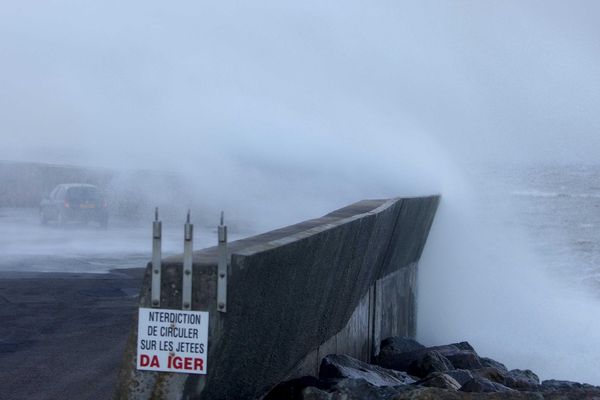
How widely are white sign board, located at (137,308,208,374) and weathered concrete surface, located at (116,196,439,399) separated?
5 cm

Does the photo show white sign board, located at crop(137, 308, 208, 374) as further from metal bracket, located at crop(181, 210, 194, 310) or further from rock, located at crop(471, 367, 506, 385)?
rock, located at crop(471, 367, 506, 385)

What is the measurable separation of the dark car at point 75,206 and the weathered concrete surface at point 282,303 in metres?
20.0

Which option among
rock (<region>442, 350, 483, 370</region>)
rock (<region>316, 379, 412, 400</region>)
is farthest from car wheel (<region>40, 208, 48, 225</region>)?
rock (<region>316, 379, 412, 400</region>)

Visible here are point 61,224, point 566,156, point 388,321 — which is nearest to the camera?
point 388,321

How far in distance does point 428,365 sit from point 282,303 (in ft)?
15.1

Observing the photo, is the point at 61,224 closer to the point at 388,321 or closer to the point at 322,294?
the point at 388,321

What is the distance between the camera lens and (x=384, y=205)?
12094 mm

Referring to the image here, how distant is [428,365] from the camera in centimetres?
1191

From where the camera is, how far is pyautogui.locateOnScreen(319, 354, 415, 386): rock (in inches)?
367

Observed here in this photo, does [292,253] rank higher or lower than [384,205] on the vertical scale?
lower

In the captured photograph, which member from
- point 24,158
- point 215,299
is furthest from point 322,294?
point 24,158

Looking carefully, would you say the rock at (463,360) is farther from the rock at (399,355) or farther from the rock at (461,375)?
the rock at (461,375)

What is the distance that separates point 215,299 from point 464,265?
12427 millimetres

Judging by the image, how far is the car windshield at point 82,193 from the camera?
31422 mm
